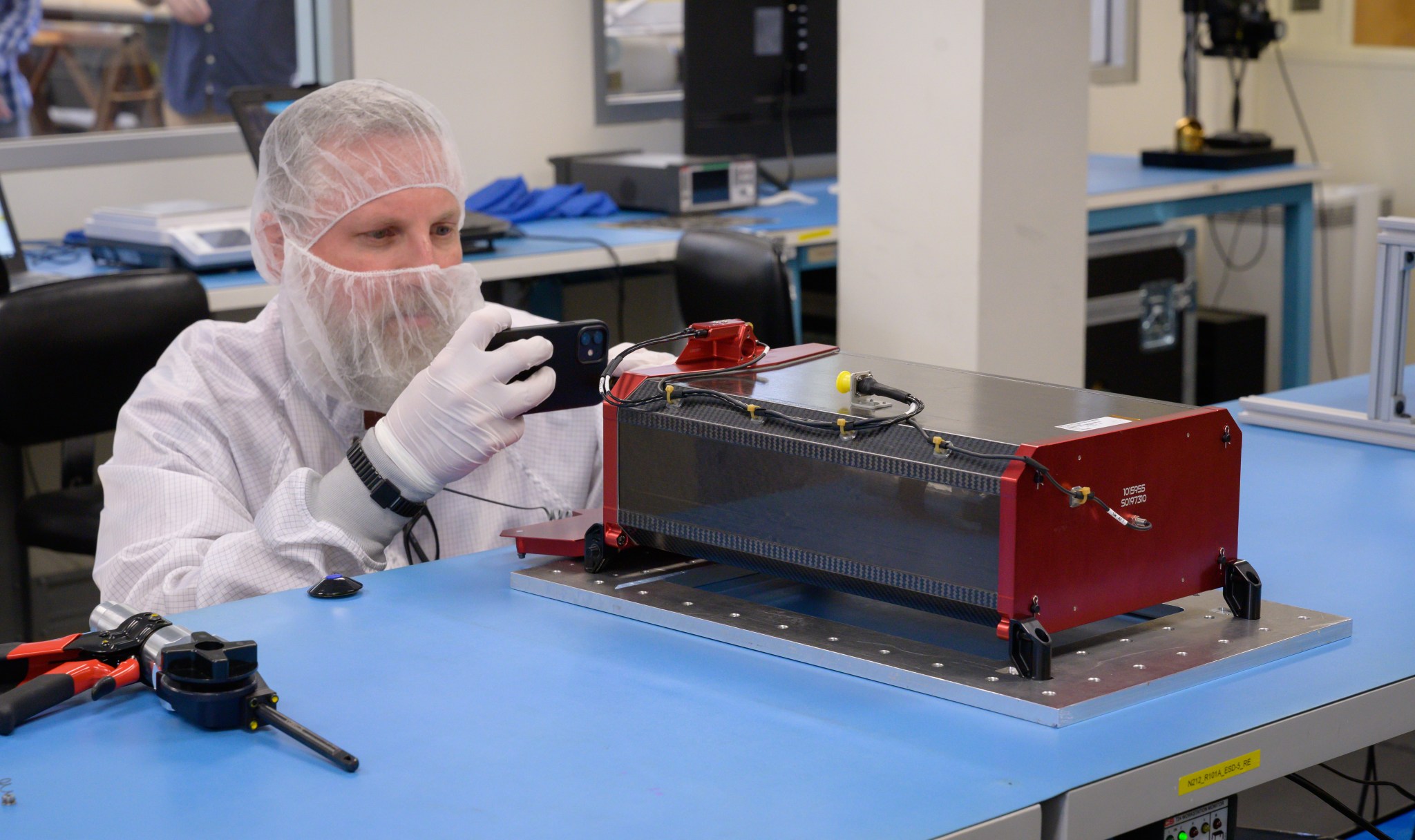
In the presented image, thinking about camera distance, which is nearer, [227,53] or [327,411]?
[327,411]

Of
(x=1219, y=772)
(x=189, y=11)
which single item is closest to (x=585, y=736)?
(x=1219, y=772)

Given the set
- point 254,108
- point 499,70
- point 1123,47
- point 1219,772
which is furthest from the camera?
point 1123,47

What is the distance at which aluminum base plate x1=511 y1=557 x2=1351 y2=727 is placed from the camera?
1.03 metres

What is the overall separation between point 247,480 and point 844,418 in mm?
795

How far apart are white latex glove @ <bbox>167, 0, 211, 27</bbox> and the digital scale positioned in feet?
2.31

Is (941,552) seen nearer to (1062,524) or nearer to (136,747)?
(1062,524)

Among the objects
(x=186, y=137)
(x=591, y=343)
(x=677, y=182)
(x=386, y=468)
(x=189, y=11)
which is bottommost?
(x=386, y=468)

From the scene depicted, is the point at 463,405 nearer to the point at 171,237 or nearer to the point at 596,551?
the point at 596,551

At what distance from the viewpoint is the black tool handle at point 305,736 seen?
960mm

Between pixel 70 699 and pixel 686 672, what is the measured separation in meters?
0.45

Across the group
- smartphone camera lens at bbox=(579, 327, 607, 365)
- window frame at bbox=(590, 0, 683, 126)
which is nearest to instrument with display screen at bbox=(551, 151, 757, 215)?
window frame at bbox=(590, 0, 683, 126)

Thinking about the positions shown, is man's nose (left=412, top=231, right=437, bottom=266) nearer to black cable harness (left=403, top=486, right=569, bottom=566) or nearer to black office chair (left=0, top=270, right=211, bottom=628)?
black cable harness (left=403, top=486, right=569, bottom=566)

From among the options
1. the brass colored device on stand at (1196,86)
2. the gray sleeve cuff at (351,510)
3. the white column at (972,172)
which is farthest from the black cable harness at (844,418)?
the brass colored device on stand at (1196,86)

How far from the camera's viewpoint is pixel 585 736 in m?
1.00
